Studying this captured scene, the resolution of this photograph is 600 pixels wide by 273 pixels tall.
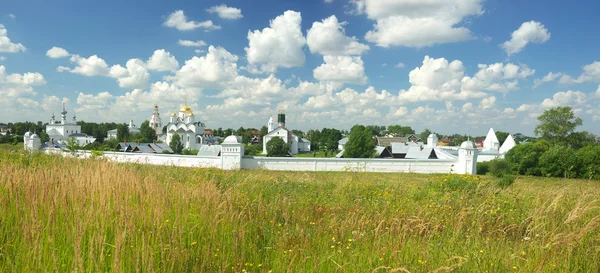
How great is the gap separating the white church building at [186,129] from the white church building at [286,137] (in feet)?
62.3

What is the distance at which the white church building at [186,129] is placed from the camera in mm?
78500

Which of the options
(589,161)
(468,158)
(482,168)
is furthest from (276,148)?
(589,161)

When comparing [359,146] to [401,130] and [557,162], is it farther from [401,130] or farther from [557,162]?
[401,130]

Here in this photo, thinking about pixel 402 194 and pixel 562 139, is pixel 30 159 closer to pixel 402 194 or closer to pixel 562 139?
pixel 402 194

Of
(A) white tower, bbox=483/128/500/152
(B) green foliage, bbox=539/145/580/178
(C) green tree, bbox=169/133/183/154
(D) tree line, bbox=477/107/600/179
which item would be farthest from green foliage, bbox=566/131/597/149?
(C) green tree, bbox=169/133/183/154

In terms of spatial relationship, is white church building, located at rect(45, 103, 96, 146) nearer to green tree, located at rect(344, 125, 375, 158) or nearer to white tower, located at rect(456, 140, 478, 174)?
green tree, located at rect(344, 125, 375, 158)

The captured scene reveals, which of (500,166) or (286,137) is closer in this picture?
(500,166)

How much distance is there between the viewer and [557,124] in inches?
1702

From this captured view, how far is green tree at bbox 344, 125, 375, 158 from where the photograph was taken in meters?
38.8

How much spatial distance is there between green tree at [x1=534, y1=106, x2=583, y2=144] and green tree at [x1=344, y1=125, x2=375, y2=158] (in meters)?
25.3

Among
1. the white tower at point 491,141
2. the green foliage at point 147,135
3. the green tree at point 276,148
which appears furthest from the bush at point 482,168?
the green foliage at point 147,135

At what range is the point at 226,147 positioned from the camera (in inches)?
771

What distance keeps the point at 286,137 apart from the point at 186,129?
96.0 ft

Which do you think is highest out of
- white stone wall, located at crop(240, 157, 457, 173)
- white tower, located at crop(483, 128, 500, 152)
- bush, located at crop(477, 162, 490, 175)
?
white tower, located at crop(483, 128, 500, 152)
